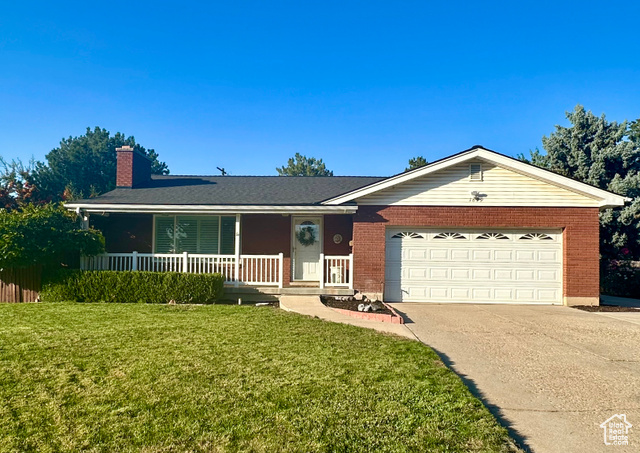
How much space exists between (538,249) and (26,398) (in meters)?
11.7

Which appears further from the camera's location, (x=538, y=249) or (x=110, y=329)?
(x=538, y=249)

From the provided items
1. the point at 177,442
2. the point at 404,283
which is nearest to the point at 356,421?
the point at 177,442

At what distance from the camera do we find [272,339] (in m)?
6.19

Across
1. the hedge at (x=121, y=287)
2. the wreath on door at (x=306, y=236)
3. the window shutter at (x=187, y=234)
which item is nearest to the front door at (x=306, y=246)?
the wreath on door at (x=306, y=236)

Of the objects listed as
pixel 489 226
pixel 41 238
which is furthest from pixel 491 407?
pixel 41 238

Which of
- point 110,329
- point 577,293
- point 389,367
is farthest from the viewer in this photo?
point 577,293

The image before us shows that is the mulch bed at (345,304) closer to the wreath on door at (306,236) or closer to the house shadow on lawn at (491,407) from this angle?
the wreath on door at (306,236)

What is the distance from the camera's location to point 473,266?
11.2 meters

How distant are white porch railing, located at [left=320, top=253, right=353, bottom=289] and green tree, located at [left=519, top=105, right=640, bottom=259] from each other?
9.13 m

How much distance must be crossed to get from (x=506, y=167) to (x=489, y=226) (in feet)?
5.64

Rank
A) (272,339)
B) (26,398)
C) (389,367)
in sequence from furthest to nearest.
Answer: (272,339)
(389,367)
(26,398)

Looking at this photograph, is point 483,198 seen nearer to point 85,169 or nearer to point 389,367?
point 389,367

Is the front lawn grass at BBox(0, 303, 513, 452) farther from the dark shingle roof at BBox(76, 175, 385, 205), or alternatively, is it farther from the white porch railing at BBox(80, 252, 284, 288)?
the dark shingle roof at BBox(76, 175, 385, 205)

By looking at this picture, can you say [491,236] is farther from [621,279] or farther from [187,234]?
[187,234]
